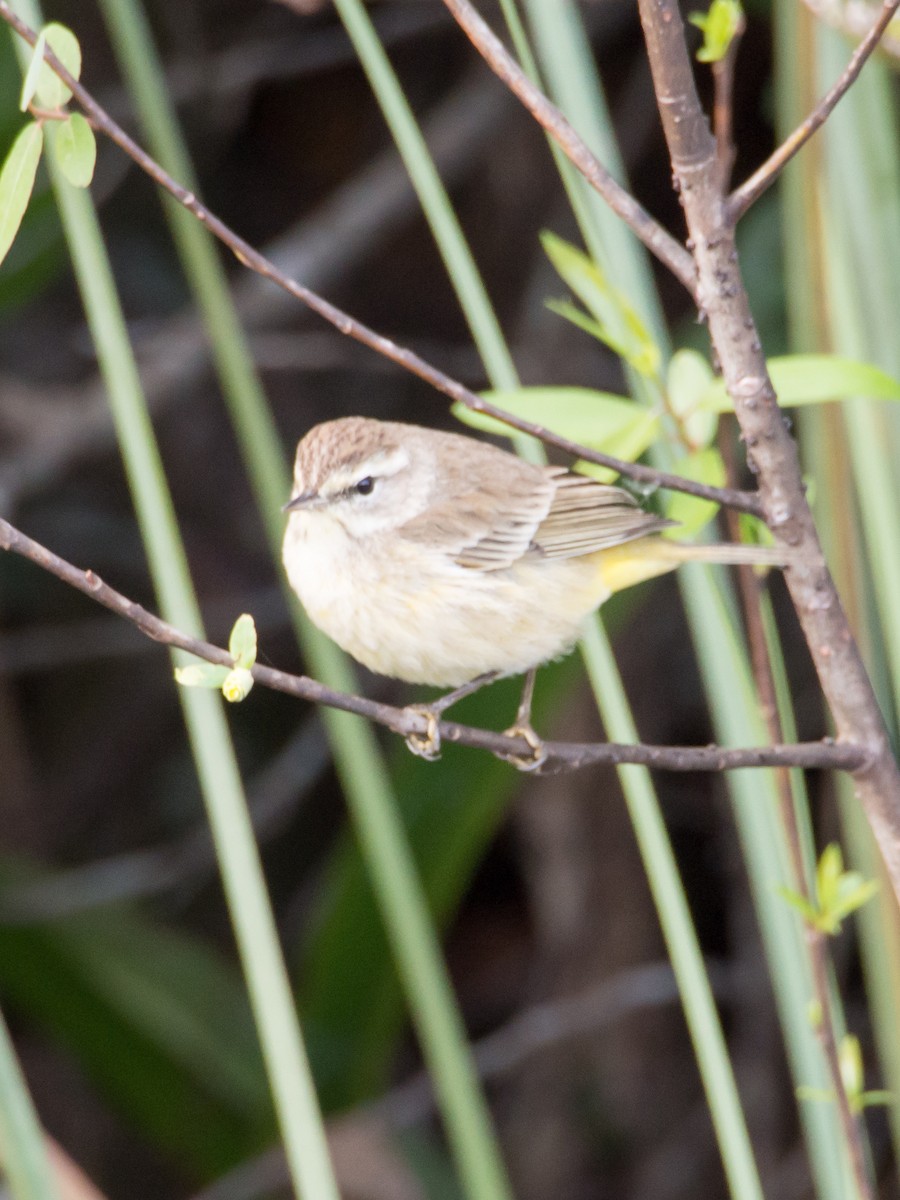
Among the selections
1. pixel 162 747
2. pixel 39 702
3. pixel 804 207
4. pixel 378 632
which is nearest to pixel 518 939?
pixel 162 747

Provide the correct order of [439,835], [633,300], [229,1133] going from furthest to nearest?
[229,1133]
[439,835]
[633,300]

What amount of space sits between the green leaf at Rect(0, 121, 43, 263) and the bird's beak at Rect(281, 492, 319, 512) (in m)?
0.83

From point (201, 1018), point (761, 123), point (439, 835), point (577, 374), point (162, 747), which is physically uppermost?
point (761, 123)

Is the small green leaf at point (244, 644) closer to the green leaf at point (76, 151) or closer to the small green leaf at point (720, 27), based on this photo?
the green leaf at point (76, 151)

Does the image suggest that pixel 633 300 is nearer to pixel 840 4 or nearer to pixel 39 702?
pixel 840 4

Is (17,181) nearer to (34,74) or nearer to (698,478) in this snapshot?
(34,74)

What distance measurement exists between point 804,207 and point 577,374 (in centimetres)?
184

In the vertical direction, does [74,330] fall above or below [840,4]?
above

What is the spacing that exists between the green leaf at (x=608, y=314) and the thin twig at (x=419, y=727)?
35cm

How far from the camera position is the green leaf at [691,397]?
4.02ft

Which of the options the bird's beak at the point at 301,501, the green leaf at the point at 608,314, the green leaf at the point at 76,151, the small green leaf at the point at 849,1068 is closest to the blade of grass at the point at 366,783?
the bird's beak at the point at 301,501

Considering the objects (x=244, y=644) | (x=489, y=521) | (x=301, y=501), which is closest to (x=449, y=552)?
(x=489, y=521)

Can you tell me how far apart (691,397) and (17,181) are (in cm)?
57

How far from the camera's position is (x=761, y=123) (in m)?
3.48
